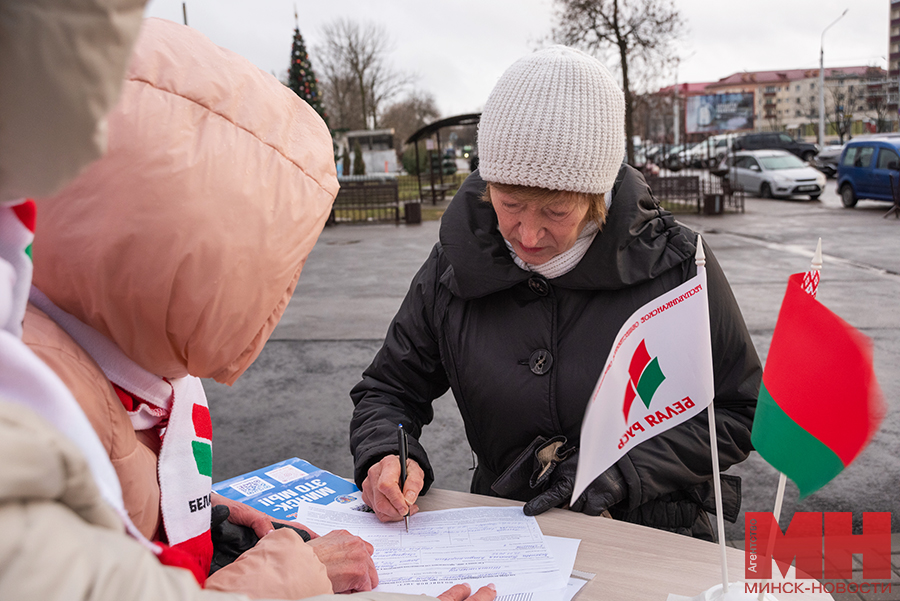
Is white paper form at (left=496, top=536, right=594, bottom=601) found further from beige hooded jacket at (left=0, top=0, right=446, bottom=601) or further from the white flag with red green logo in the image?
beige hooded jacket at (left=0, top=0, right=446, bottom=601)

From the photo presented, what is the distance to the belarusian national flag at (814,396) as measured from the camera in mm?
1009

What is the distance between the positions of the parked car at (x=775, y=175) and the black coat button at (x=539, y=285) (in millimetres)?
A: 18515

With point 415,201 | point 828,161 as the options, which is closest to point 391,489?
point 415,201

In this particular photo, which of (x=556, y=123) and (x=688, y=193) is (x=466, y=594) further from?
(x=688, y=193)

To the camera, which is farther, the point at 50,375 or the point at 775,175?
the point at 775,175

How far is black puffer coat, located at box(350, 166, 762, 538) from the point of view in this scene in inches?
73.7

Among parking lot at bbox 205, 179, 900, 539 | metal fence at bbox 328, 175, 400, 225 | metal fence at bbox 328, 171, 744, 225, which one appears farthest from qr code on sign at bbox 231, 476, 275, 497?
metal fence at bbox 328, 175, 400, 225

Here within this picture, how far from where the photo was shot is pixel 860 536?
3.52m

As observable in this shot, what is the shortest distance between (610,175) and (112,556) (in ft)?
5.20

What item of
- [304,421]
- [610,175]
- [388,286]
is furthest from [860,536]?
[388,286]

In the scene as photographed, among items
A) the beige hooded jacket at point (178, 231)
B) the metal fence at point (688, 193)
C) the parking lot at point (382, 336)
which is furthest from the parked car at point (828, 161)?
the beige hooded jacket at point (178, 231)

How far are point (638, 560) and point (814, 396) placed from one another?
0.65 metres

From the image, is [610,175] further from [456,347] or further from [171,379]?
[171,379]

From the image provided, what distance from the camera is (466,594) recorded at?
55.2 inches
